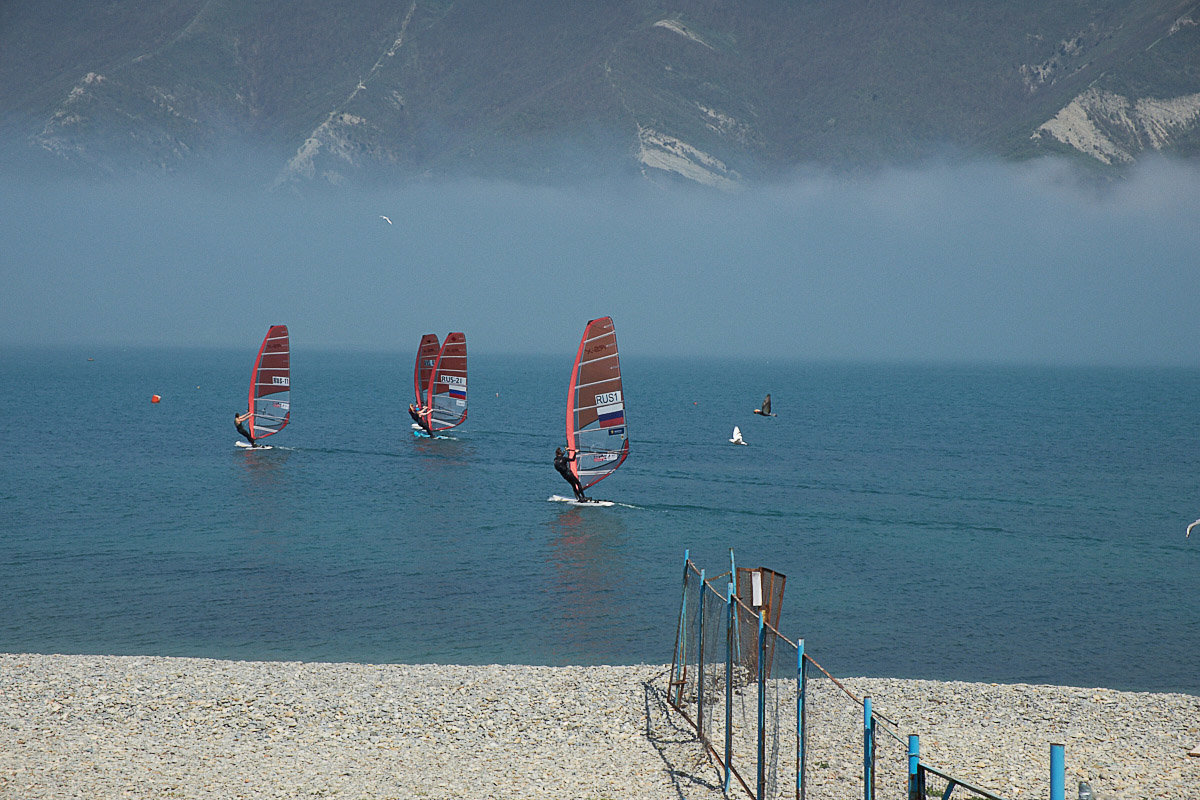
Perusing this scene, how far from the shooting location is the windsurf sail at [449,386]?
60.2m

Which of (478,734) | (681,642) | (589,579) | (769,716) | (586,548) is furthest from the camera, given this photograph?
(586,548)

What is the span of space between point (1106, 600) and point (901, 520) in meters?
11.8

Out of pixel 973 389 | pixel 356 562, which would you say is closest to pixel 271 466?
pixel 356 562

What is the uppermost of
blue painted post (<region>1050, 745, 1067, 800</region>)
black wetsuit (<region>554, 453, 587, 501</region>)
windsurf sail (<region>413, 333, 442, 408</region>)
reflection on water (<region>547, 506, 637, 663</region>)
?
windsurf sail (<region>413, 333, 442, 408</region>)

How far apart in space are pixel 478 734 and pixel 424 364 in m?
49.6

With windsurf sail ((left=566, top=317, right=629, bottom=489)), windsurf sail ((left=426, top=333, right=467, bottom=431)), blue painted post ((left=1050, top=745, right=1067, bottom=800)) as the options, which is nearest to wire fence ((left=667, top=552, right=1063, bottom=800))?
blue painted post ((left=1050, top=745, right=1067, bottom=800))

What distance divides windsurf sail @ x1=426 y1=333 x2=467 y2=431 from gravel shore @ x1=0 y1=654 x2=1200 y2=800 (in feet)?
135

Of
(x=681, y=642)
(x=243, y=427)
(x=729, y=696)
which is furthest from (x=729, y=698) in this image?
(x=243, y=427)

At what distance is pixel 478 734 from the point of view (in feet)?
49.8

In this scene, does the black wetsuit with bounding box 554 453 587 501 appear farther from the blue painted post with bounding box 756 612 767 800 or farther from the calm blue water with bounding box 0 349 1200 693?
the blue painted post with bounding box 756 612 767 800

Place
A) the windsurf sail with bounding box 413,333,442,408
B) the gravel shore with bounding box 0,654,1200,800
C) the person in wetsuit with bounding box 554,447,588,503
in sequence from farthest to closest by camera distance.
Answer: the windsurf sail with bounding box 413,333,442,408, the person in wetsuit with bounding box 554,447,588,503, the gravel shore with bounding box 0,654,1200,800

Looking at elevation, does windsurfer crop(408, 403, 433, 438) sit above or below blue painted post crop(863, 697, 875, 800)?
above

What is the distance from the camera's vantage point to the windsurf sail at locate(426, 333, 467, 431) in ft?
197

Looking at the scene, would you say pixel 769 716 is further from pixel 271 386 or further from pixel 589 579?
pixel 271 386
